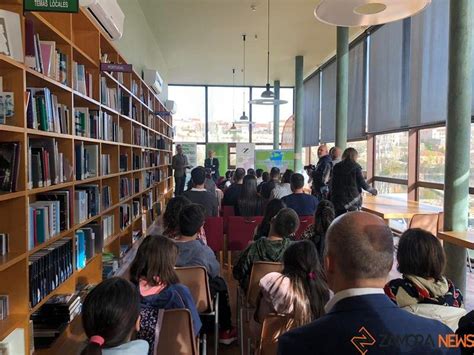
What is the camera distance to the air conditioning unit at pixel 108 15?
3387 millimetres

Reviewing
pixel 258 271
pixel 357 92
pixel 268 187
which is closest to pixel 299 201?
pixel 268 187

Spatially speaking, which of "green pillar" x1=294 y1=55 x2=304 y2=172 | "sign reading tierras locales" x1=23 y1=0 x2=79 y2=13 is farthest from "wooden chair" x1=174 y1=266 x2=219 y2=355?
"green pillar" x1=294 y1=55 x2=304 y2=172

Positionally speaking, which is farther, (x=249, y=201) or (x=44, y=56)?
(x=249, y=201)

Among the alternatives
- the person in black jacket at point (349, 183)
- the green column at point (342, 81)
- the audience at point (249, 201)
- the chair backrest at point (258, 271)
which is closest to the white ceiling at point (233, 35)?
the green column at point (342, 81)

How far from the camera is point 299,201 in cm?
448

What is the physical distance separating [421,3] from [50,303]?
134 inches

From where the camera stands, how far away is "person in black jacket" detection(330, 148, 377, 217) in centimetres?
470

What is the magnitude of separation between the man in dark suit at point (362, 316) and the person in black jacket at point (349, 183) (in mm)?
3787

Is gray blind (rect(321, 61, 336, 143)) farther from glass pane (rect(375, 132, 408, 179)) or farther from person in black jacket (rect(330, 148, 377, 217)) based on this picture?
person in black jacket (rect(330, 148, 377, 217))

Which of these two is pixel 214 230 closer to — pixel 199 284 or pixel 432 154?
pixel 199 284

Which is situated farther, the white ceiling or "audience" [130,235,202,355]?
the white ceiling

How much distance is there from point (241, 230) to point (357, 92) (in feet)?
17.7

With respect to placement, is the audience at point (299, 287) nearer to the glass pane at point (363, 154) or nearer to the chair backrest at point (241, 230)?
the chair backrest at point (241, 230)

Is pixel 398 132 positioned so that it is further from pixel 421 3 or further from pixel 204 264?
pixel 204 264
